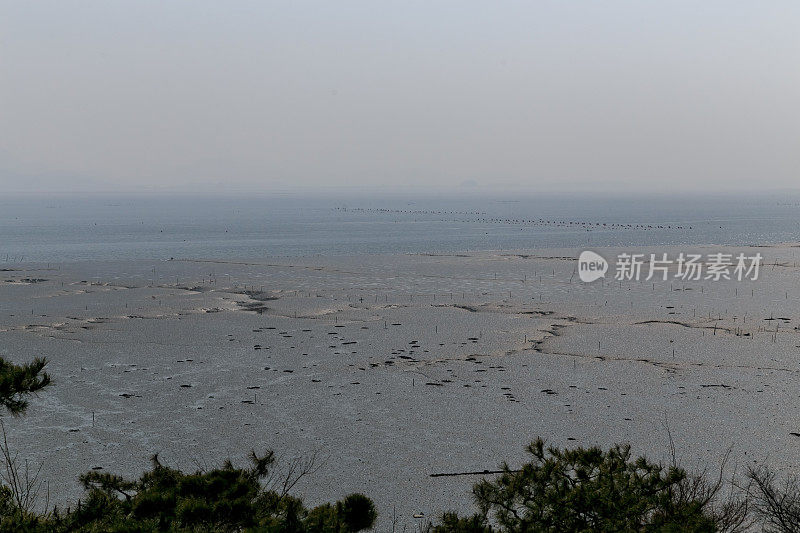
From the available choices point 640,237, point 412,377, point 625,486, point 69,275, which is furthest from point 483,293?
point 640,237

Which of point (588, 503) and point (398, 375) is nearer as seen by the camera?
point (588, 503)

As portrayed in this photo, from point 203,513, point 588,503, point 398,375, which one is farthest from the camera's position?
point 398,375

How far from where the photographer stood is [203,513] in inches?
244

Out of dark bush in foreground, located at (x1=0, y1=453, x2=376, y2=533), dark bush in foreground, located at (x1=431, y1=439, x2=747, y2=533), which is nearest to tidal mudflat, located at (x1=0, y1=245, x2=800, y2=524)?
dark bush in foreground, located at (x1=431, y1=439, x2=747, y2=533)

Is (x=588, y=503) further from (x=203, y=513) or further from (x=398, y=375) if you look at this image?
(x=398, y=375)

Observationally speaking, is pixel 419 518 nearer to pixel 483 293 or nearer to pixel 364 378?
pixel 364 378

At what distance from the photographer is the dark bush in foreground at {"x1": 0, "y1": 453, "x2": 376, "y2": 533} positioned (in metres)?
5.93

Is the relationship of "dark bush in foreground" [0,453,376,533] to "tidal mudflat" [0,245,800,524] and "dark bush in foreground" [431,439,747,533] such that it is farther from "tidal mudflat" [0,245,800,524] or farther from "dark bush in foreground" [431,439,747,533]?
"tidal mudflat" [0,245,800,524]

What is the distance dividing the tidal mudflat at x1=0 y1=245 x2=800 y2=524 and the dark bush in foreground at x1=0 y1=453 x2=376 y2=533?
3.85 meters

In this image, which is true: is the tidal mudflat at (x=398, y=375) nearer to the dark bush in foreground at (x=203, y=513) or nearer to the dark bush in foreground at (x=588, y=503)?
the dark bush in foreground at (x=588, y=503)

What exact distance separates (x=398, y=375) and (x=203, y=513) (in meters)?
11.3

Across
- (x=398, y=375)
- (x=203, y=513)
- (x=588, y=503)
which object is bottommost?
(x=398, y=375)

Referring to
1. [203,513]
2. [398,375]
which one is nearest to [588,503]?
[203,513]

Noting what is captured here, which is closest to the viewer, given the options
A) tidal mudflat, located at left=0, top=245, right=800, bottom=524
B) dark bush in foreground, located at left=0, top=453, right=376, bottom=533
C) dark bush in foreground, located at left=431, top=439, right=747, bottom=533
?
dark bush in foreground, located at left=0, top=453, right=376, bottom=533
